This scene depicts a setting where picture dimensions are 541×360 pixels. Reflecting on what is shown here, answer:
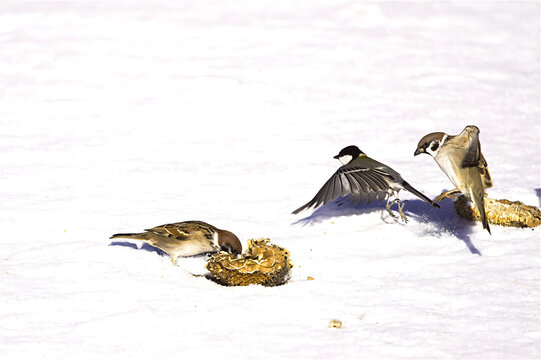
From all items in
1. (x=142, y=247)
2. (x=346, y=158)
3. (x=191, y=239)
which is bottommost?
(x=142, y=247)

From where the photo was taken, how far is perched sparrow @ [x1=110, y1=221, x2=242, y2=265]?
17.0 feet

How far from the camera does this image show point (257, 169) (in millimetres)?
7691

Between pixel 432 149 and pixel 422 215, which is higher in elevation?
pixel 432 149

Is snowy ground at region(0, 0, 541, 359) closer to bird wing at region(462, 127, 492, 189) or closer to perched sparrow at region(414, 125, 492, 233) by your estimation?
perched sparrow at region(414, 125, 492, 233)

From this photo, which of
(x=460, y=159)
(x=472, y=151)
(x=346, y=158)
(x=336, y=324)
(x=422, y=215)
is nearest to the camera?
(x=336, y=324)

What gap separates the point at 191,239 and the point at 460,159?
2.30 meters

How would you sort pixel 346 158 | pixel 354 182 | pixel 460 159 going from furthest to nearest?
pixel 346 158, pixel 354 182, pixel 460 159

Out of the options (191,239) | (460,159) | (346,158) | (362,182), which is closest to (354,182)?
(362,182)

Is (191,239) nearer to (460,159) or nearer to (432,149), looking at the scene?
(432,149)

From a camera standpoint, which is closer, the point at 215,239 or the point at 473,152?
the point at 215,239

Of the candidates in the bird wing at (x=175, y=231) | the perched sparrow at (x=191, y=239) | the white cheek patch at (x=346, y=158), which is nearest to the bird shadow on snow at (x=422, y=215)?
the white cheek patch at (x=346, y=158)

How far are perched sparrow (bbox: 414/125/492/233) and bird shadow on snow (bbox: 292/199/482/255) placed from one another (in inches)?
21.1

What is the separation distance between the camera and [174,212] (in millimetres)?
6457

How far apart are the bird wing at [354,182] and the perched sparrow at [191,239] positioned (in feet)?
3.30
